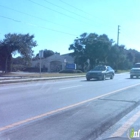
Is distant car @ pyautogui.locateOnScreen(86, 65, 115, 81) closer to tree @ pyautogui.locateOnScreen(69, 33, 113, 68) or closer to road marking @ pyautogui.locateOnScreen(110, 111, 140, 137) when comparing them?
road marking @ pyautogui.locateOnScreen(110, 111, 140, 137)

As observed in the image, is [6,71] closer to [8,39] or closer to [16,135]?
[8,39]

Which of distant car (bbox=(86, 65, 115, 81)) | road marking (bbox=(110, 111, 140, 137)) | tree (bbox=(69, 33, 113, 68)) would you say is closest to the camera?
road marking (bbox=(110, 111, 140, 137))

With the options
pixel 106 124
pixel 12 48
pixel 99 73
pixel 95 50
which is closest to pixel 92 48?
pixel 95 50

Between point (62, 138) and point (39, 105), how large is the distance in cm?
496

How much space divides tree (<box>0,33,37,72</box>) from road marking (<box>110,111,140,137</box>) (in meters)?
38.5

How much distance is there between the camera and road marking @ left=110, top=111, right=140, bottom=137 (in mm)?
6594

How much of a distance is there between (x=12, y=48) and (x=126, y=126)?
A: 40107mm

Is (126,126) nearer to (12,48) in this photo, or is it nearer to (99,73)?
(99,73)

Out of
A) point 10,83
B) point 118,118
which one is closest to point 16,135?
point 118,118

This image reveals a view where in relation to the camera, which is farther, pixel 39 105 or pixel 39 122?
pixel 39 105

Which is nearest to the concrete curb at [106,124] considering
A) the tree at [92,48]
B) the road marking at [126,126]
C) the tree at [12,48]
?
the road marking at [126,126]

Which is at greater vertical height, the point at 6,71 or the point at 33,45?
the point at 33,45

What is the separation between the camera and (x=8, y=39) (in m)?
45.8

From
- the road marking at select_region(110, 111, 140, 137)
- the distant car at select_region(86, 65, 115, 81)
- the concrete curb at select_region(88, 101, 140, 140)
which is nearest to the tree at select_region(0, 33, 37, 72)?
the distant car at select_region(86, 65, 115, 81)
